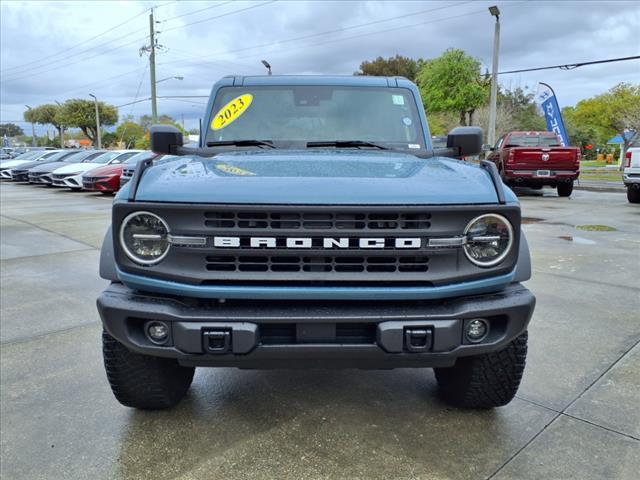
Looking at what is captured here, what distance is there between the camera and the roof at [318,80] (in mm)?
3684

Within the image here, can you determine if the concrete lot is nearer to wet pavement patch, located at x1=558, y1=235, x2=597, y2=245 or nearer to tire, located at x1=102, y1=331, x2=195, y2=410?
tire, located at x1=102, y1=331, x2=195, y2=410

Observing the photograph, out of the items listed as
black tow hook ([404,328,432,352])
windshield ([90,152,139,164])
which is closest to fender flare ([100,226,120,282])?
black tow hook ([404,328,432,352])

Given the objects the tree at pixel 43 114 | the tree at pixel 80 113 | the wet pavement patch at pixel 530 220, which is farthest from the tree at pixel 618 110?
the tree at pixel 43 114

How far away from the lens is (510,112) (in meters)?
48.8

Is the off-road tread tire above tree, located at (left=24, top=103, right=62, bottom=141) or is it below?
below

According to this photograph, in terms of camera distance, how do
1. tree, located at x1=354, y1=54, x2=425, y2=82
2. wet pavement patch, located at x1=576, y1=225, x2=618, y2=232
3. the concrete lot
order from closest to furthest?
the concrete lot < wet pavement patch, located at x1=576, y1=225, x2=618, y2=232 < tree, located at x1=354, y1=54, x2=425, y2=82

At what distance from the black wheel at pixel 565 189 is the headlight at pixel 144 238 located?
15.0 m

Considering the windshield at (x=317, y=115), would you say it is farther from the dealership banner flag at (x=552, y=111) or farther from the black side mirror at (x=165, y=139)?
the dealership banner flag at (x=552, y=111)

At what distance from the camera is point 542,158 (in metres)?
14.0

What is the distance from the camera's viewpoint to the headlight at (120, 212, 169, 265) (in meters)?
2.11

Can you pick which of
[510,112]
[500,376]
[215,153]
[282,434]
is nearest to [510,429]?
[500,376]

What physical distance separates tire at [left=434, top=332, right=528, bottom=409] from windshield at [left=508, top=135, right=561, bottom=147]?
44.7 feet

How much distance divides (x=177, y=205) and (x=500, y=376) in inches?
68.8

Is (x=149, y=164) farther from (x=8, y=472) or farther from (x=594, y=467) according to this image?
(x=594, y=467)
